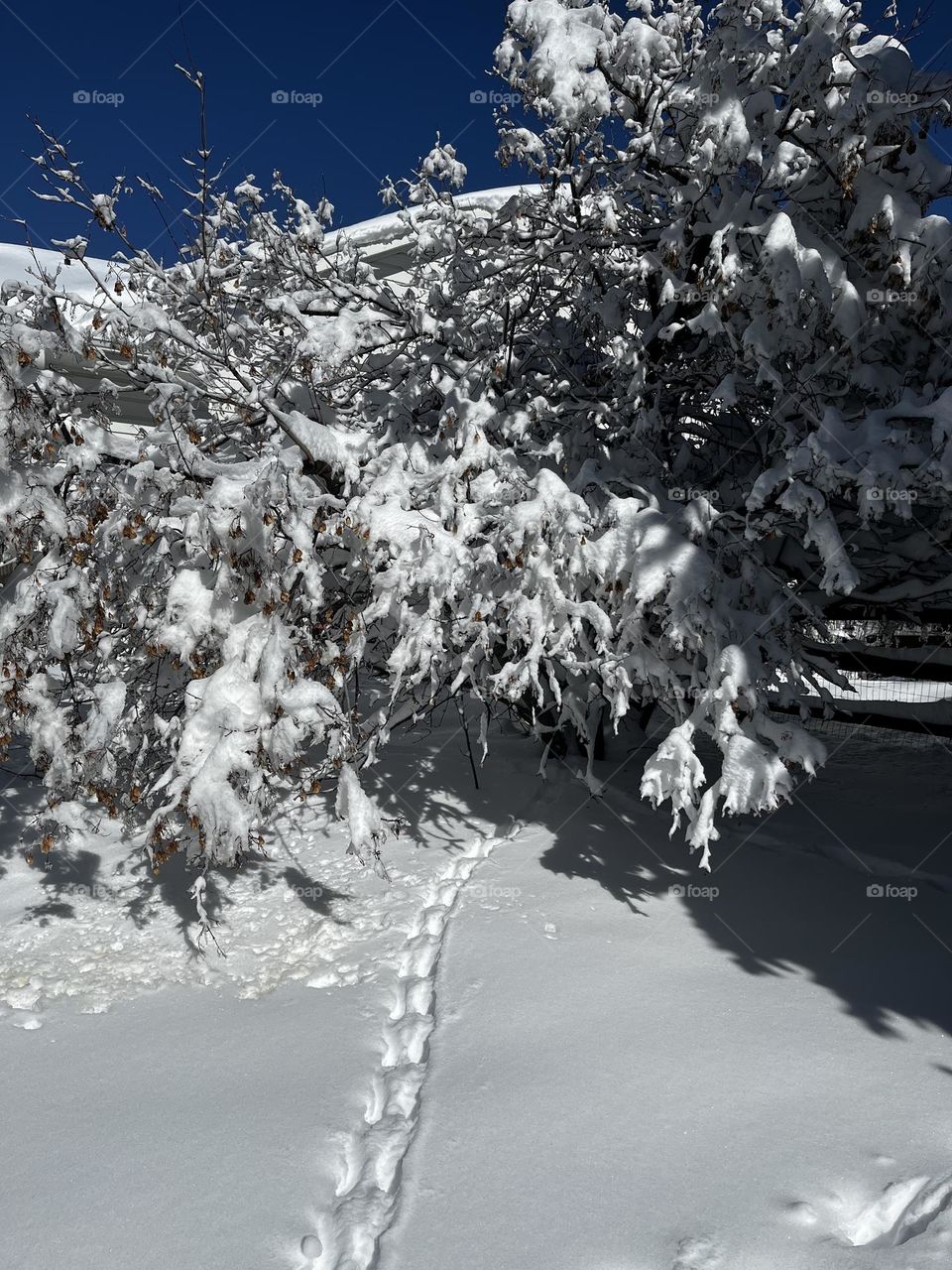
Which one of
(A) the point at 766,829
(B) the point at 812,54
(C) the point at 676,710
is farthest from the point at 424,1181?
(B) the point at 812,54

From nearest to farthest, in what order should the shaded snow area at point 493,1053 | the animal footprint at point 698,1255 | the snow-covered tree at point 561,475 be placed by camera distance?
the animal footprint at point 698,1255, the shaded snow area at point 493,1053, the snow-covered tree at point 561,475

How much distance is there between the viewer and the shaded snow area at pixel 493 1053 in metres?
3.08

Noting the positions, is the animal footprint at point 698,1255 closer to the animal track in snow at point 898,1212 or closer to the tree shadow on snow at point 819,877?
the animal track in snow at point 898,1212

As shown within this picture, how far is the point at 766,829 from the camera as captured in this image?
6828mm

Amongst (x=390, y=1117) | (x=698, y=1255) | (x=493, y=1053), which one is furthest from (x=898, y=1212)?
(x=390, y=1117)

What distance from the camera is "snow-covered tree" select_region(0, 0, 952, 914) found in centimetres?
478

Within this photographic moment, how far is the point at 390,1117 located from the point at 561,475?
14.2 feet

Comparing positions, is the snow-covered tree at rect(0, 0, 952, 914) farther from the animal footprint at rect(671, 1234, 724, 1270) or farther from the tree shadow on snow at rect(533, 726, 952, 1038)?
the animal footprint at rect(671, 1234, 724, 1270)

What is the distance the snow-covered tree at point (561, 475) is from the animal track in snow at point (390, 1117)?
781 millimetres

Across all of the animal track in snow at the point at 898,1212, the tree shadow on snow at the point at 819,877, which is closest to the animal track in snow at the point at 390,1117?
the animal track in snow at the point at 898,1212

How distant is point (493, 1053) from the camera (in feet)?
13.8

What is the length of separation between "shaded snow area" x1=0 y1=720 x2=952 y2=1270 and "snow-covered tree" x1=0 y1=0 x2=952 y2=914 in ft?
2.55

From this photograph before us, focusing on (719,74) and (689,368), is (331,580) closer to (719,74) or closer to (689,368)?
(689,368)

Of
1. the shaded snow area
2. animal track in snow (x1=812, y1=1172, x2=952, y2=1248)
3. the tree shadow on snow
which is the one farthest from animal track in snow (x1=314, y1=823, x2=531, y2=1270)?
the tree shadow on snow
